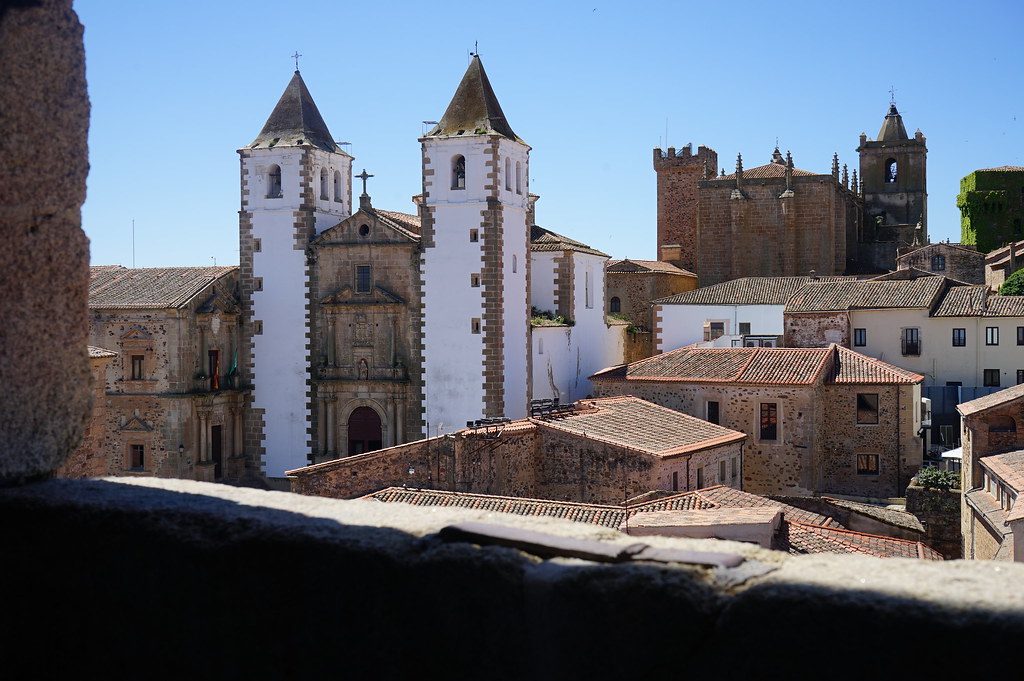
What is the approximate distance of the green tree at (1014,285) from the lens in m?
41.5

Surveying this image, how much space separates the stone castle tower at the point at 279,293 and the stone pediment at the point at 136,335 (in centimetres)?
293

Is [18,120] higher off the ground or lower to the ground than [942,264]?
lower

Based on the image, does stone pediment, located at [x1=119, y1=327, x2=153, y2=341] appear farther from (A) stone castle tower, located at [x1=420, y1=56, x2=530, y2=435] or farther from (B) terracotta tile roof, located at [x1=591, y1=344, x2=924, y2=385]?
(B) terracotta tile roof, located at [x1=591, y1=344, x2=924, y2=385]

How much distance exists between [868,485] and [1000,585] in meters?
28.4

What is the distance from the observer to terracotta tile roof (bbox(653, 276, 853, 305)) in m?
38.4

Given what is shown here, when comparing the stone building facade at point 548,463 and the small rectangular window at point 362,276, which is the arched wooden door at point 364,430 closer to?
the small rectangular window at point 362,276

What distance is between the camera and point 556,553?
7.57ft

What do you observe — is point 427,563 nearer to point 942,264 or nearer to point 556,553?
point 556,553

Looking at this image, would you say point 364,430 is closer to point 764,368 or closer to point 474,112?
point 474,112

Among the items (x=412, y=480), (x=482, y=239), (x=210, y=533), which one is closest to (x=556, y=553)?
(x=210, y=533)

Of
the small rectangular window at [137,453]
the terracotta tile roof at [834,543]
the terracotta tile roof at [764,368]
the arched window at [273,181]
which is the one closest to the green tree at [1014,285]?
the terracotta tile roof at [764,368]

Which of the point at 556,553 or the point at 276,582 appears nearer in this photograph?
the point at 556,553

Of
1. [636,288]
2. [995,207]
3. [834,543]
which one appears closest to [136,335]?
[834,543]

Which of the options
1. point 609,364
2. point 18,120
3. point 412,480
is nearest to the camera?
point 18,120
